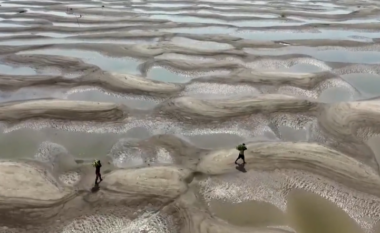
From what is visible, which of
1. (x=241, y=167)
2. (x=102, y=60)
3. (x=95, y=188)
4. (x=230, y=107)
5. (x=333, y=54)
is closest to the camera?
(x=95, y=188)

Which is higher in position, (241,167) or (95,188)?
(241,167)

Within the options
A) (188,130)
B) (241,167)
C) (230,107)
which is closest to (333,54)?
(230,107)

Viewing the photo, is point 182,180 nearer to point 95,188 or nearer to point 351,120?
point 95,188

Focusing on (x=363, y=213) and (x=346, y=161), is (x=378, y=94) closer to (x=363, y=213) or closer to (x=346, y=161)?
(x=346, y=161)

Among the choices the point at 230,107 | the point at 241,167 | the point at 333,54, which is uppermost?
the point at 333,54

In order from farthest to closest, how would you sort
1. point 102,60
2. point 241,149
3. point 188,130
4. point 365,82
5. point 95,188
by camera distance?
point 102,60 < point 365,82 < point 188,130 < point 241,149 < point 95,188

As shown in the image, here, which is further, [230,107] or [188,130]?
[230,107]

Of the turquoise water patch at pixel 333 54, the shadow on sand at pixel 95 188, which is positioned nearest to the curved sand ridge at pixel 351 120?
the turquoise water patch at pixel 333 54

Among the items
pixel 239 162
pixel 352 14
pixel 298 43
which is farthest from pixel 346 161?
pixel 352 14

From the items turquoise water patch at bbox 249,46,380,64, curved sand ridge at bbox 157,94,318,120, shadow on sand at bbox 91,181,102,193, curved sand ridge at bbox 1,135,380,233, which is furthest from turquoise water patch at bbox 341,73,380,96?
shadow on sand at bbox 91,181,102,193
